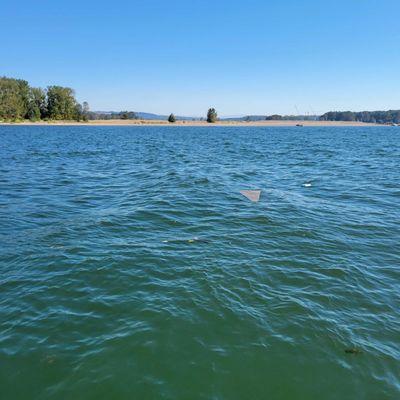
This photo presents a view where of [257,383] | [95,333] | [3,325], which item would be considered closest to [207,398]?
[257,383]

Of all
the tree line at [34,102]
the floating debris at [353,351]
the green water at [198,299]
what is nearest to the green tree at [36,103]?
the tree line at [34,102]

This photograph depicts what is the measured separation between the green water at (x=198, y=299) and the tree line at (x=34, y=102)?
13830 centimetres

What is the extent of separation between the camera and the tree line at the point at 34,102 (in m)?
130

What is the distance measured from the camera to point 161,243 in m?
10.4

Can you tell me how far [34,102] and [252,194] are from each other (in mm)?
157493

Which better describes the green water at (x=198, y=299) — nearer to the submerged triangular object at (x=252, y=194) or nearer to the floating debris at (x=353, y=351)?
the floating debris at (x=353, y=351)

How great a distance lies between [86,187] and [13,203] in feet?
15.3

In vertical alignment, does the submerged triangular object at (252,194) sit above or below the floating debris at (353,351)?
below

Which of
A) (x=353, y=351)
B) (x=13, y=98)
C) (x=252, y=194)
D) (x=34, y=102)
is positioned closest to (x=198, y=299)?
(x=353, y=351)

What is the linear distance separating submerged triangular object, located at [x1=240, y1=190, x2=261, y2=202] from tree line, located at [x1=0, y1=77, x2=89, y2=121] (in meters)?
140

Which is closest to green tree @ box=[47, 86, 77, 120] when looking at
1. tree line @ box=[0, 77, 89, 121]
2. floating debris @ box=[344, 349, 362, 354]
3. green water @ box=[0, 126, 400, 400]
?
tree line @ box=[0, 77, 89, 121]

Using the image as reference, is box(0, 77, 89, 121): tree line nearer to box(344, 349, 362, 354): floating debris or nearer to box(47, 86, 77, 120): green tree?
box(47, 86, 77, 120): green tree

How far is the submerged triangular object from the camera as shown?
53.4 ft

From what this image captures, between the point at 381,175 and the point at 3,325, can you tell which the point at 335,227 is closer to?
the point at 3,325
